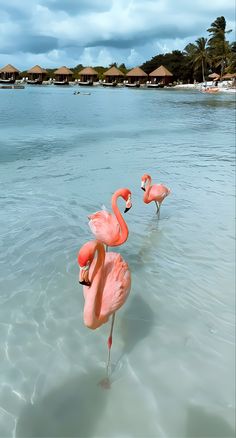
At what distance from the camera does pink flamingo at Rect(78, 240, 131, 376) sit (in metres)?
3.04

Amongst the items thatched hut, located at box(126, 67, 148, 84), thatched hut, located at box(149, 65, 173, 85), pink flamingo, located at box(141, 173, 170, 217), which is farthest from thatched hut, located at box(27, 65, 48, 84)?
pink flamingo, located at box(141, 173, 170, 217)

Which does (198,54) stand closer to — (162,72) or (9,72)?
(162,72)

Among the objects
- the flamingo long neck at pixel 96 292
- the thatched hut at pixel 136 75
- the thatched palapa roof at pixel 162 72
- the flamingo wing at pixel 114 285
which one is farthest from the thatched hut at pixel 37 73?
the flamingo long neck at pixel 96 292

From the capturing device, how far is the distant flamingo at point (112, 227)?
4.76 meters

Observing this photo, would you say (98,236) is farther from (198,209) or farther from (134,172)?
(134,172)

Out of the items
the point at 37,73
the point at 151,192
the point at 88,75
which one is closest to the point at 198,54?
the point at 88,75

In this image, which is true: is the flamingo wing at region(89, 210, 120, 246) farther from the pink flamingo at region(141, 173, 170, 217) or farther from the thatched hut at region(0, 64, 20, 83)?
the thatched hut at region(0, 64, 20, 83)

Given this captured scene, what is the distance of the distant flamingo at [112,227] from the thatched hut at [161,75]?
91.3 m

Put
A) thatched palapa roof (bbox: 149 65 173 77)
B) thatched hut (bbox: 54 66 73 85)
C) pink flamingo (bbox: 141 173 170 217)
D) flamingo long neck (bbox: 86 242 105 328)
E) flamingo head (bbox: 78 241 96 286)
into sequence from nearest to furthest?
flamingo head (bbox: 78 241 96 286) → flamingo long neck (bbox: 86 242 105 328) → pink flamingo (bbox: 141 173 170 217) → thatched palapa roof (bbox: 149 65 173 77) → thatched hut (bbox: 54 66 73 85)

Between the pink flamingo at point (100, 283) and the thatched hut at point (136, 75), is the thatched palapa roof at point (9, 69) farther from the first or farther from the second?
the pink flamingo at point (100, 283)

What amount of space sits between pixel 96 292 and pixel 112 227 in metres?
1.73

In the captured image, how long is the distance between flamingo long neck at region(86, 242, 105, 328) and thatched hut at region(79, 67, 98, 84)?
9879 cm

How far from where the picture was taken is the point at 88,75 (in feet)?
322

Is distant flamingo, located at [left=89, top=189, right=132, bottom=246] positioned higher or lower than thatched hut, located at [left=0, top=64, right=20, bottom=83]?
lower
